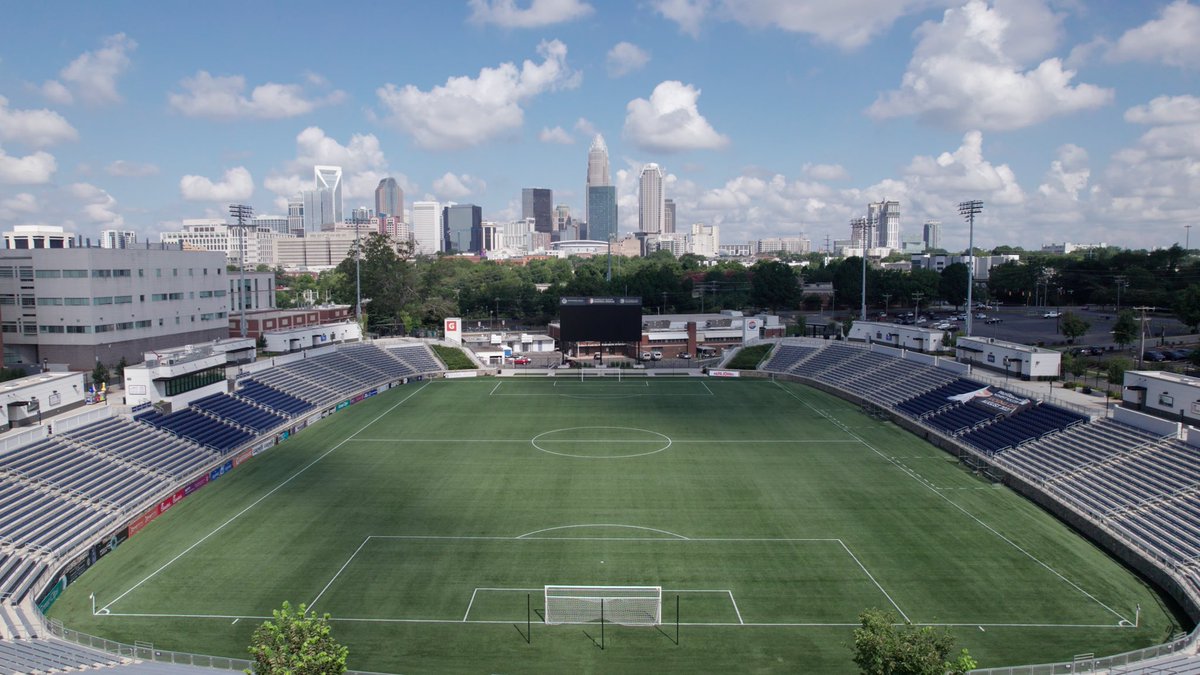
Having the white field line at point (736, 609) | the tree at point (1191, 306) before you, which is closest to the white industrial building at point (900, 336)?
the tree at point (1191, 306)

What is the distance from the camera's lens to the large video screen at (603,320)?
Result: 70.6m

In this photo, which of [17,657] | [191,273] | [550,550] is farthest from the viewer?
[191,273]

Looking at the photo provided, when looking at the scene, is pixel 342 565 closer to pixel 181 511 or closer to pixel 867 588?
pixel 181 511

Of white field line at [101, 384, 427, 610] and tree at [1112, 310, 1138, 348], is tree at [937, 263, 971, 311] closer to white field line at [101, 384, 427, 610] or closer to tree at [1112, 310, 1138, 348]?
tree at [1112, 310, 1138, 348]

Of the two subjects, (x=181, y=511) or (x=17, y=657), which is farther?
(x=181, y=511)

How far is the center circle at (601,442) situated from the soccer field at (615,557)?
0.27 m

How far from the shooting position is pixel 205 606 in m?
22.4

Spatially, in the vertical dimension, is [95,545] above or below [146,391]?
below

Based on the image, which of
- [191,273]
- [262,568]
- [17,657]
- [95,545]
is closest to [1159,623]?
[262,568]

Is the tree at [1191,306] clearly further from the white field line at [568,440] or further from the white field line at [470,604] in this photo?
the white field line at [470,604]

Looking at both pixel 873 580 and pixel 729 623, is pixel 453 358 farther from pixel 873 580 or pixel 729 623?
pixel 729 623

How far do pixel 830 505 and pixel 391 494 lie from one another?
18.8 m

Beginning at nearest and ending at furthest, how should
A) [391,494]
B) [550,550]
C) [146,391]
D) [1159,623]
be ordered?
[1159,623], [550,550], [391,494], [146,391]

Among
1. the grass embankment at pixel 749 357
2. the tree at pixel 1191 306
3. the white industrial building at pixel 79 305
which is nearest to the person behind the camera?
the white industrial building at pixel 79 305
